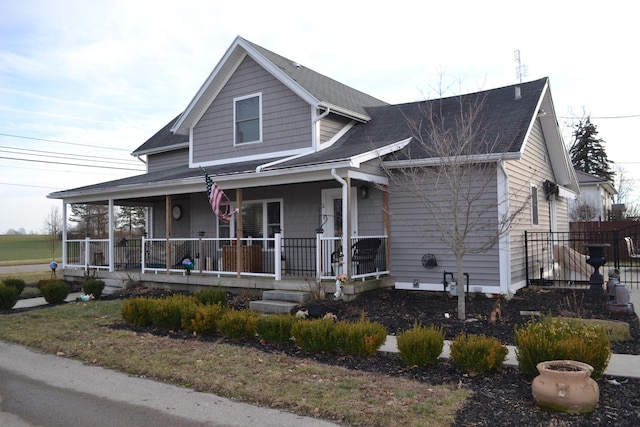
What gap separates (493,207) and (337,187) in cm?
382

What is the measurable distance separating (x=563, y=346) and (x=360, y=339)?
2.45 meters

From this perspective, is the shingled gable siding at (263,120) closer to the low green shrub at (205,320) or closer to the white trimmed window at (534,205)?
the low green shrub at (205,320)

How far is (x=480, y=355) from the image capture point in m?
5.58

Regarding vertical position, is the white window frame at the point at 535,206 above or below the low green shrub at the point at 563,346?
above

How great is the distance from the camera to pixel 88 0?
1122cm

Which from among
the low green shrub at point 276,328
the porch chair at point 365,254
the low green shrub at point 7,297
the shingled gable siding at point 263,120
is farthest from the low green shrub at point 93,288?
the low green shrub at point 276,328

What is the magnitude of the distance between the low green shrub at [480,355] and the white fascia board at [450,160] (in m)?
3.93

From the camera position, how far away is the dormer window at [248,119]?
14125 millimetres

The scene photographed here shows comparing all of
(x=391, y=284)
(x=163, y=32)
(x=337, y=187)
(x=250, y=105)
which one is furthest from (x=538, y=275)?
(x=163, y=32)

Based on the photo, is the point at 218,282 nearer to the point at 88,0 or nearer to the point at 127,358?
the point at 127,358

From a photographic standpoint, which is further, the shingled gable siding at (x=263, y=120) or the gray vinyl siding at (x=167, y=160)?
the gray vinyl siding at (x=167, y=160)

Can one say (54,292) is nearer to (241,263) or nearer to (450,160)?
(241,263)

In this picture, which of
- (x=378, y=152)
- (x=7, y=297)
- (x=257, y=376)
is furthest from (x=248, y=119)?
(x=257, y=376)

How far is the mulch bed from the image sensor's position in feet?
14.5
